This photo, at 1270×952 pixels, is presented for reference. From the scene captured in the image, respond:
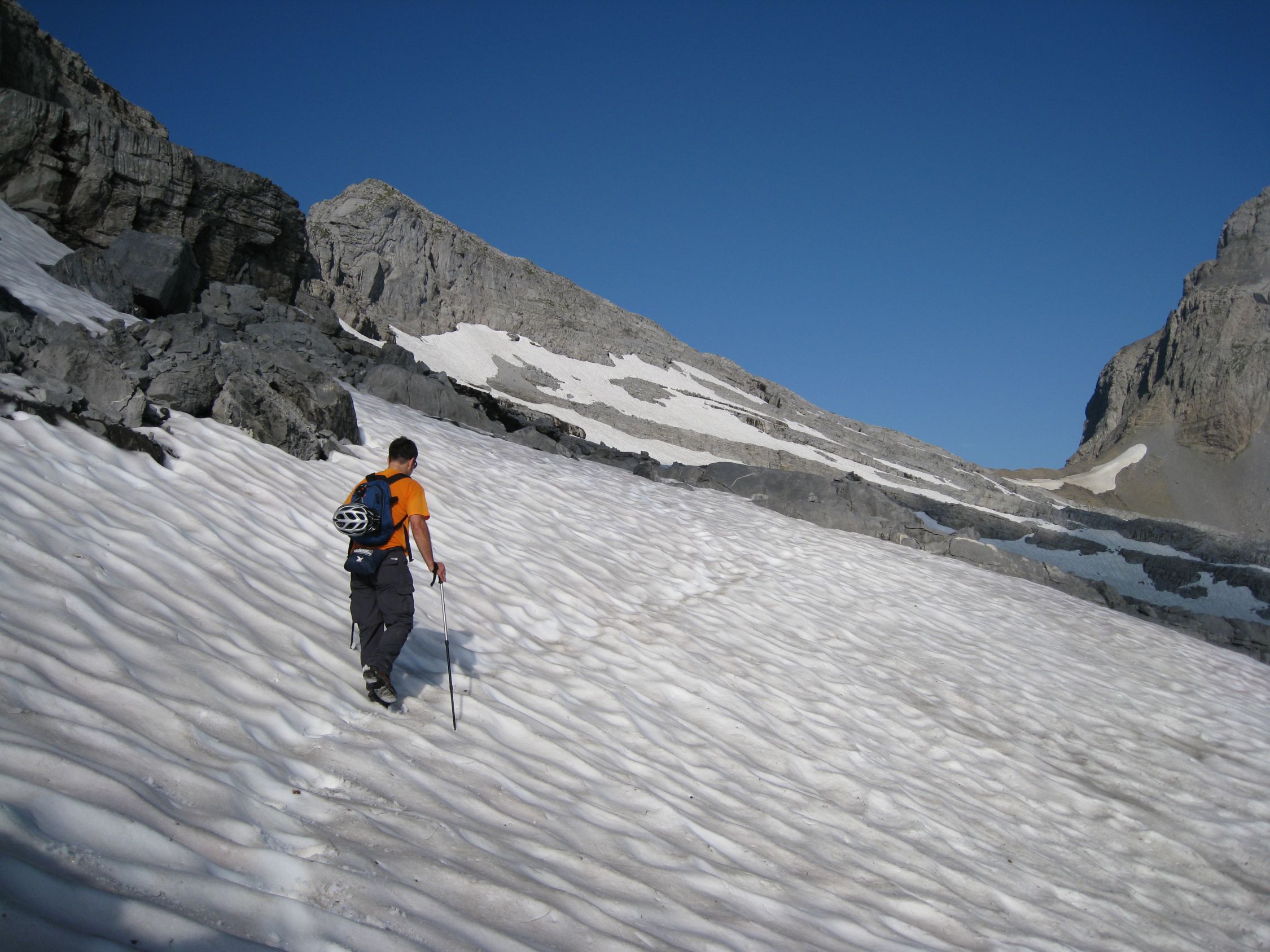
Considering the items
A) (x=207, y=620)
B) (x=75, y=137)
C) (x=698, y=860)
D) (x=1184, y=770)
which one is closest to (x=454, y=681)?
(x=207, y=620)

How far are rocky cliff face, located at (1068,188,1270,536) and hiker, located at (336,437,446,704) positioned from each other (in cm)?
10110

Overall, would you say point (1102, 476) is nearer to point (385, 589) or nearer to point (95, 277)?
point (95, 277)

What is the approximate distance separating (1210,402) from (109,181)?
118 meters

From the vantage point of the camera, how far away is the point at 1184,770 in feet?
27.5

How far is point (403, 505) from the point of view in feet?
16.7

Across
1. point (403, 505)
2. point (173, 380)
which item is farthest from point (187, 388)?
point (403, 505)

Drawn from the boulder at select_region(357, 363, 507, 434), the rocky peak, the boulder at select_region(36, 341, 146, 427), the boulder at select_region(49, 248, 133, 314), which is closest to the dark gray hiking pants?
the boulder at select_region(36, 341, 146, 427)

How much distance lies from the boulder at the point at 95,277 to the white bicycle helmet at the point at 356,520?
1052cm

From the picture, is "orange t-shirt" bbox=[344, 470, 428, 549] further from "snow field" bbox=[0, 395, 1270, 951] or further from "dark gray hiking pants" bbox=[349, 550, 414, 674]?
"snow field" bbox=[0, 395, 1270, 951]

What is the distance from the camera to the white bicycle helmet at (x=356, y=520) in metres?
4.77

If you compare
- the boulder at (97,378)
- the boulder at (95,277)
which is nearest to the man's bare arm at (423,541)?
the boulder at (97,378)

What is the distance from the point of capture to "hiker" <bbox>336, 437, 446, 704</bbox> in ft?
16.0

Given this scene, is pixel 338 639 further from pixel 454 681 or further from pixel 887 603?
pixel 887 603

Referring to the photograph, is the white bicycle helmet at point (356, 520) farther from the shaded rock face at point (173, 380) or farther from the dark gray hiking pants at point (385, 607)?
the shaded rock face at point (173, 380)
